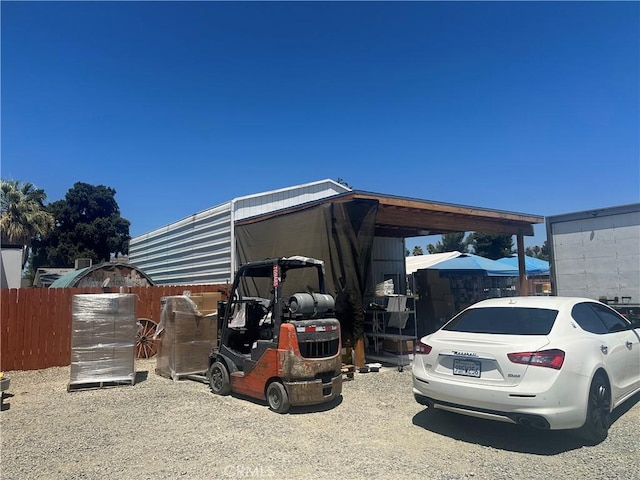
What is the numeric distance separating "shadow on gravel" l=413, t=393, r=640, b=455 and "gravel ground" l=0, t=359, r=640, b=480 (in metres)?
0.01

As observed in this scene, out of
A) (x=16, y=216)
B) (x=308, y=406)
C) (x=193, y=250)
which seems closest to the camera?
(x=308, y=406)

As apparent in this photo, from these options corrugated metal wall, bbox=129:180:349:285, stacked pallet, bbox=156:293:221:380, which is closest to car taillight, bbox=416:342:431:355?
stacked pallet, bbox=156:293:221:380

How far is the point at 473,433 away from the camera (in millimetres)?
5078

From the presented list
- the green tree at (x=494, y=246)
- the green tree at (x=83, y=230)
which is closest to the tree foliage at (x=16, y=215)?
the green tree at (x=83, y=230)

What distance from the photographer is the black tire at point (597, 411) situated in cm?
452

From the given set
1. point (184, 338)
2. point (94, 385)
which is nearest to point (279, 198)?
point (184, 338)

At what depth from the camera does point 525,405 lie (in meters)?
4.28

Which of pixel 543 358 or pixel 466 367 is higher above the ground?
pixel 543 358

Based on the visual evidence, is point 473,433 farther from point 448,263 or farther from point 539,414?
point 448,263

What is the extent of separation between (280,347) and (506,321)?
298cm

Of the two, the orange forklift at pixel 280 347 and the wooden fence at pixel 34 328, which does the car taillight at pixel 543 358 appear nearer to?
the orange forklift at pixel 280 347

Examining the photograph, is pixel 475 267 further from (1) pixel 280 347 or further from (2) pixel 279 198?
(1) pixel 280 347

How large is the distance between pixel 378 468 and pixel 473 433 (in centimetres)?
156

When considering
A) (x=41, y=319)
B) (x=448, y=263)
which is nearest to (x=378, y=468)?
(x=41, y=319)
